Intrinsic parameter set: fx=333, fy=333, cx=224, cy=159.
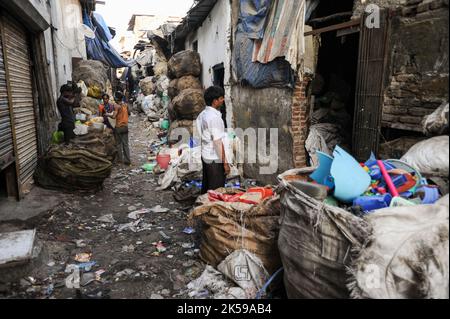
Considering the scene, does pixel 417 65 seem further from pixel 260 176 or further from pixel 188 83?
pixel 188 83

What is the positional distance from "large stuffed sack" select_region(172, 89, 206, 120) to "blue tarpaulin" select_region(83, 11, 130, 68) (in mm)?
6774

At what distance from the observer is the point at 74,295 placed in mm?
2947

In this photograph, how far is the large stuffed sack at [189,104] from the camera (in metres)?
9.30

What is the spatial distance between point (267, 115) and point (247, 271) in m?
3.51

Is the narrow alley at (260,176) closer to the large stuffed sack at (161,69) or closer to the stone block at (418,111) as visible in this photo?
the stone block at (418,111)

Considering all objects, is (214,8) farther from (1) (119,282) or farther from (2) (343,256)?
(2) (343,256)

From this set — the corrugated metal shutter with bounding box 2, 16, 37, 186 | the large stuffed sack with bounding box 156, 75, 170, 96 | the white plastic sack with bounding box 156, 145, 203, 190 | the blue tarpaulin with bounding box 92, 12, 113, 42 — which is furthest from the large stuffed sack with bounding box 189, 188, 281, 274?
the blue tarpaulin with bounding box 92, 12, 113, 42

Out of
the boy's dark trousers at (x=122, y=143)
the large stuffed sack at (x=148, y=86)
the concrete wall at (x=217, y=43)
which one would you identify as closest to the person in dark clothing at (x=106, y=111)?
the boy's dark trousers at (x=122, y=143)

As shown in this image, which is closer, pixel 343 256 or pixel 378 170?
pixel 343 256

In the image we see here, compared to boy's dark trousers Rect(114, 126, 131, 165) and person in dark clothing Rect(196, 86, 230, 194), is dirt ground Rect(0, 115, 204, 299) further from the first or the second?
boy's dark trousers Rect(114, 126, 131, 165)

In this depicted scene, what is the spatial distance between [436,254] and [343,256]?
526 mm

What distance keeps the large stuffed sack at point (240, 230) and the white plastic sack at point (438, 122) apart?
1290 mm
